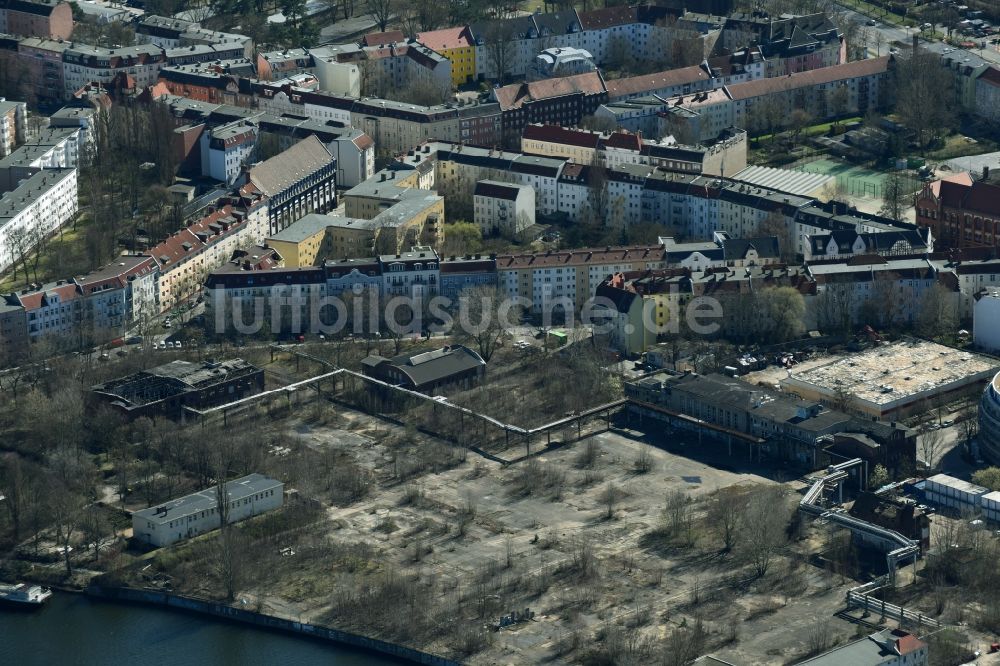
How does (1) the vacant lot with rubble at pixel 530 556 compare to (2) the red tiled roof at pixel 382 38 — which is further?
(2) the red tiled roof at pixel 382 38

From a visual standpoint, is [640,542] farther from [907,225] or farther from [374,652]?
[907,225]

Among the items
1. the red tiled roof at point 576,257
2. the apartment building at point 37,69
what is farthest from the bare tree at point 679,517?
the apartment building at point 37,69

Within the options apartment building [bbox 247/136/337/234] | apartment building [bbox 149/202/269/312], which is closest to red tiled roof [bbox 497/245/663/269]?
apartment building [bbox 149/202/269/312]

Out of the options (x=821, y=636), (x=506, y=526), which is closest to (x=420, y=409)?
(x=506, y=526)

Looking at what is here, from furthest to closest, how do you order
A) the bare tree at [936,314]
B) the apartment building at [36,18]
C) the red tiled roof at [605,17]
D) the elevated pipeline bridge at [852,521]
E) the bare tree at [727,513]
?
1. the red tiled roof at [605,17]
2. the apartment building at [36,18]
3. the bare tree at [936,314]
4. the bare tree at [727,513]
5. the elevated pipeline bridge at [852,521]

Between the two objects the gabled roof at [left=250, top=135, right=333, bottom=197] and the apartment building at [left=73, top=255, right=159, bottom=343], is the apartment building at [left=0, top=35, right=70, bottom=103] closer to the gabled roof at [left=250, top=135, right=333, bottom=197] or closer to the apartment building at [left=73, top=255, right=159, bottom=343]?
the gabled roof at [left=250, top=135, right=333, bottom=197]

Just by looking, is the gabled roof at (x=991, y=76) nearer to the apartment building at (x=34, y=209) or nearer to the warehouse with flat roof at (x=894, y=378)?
the warehouse with flat roof at (x=894, y=378)

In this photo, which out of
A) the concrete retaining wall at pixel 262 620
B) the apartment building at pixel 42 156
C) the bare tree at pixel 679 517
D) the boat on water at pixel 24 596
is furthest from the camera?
the apartment building at pixel 42 156
